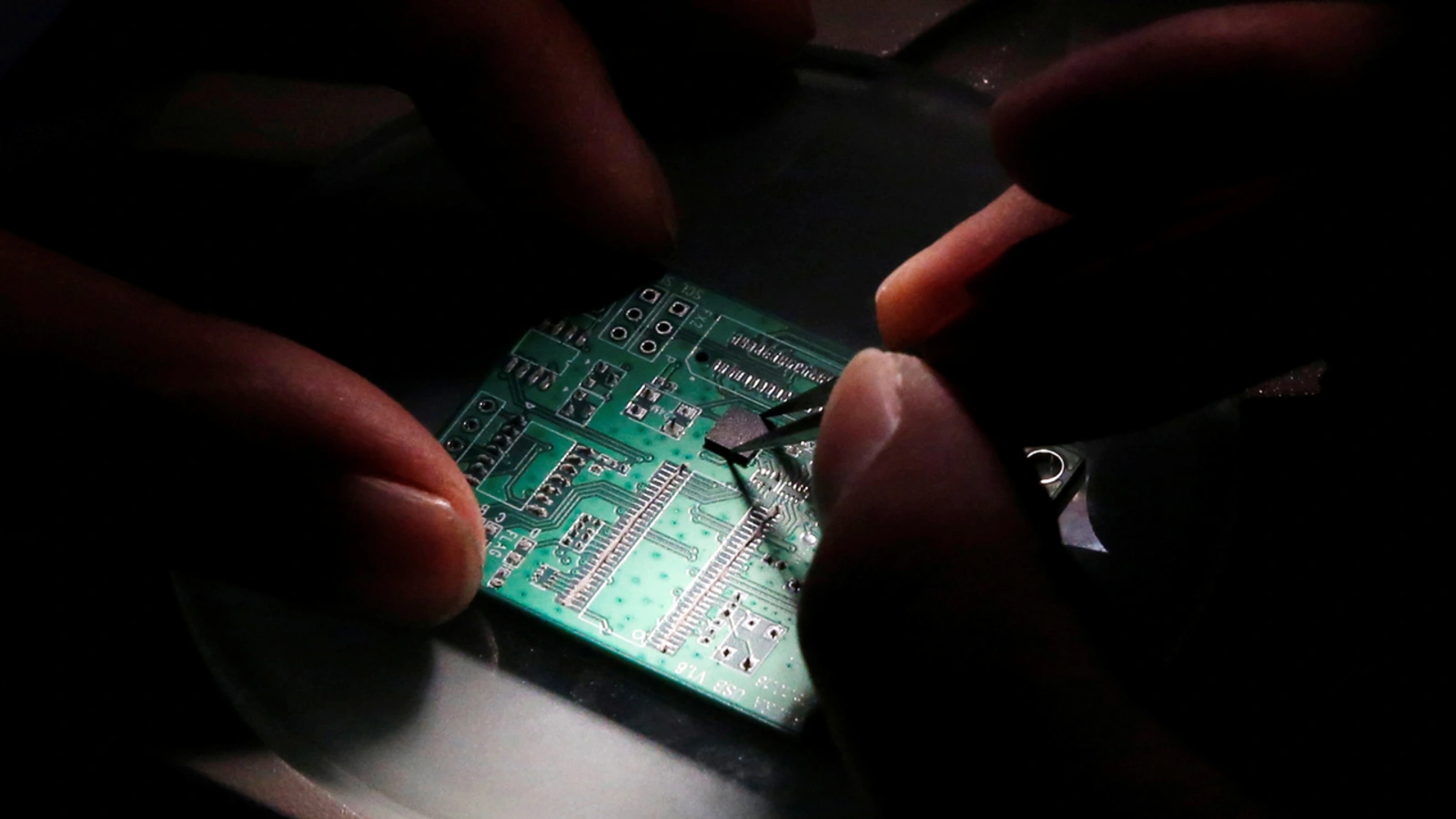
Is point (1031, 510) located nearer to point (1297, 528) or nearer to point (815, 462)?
point (815, 462)

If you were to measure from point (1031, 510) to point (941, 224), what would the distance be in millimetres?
516

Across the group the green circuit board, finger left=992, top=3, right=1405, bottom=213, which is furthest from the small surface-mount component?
finger left=992, top=3, right=1405, bottom=213

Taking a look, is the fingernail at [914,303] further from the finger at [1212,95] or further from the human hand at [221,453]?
the human hand at [221,453]

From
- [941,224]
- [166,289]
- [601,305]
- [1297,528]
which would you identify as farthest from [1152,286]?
[166,289]

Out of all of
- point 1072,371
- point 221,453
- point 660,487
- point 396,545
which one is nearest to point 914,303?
point 1072,371

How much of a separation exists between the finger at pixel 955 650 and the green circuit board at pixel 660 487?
6.3 inches

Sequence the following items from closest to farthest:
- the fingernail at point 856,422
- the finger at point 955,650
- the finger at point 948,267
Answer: the finger at point 955,650
the fingernail at point 856,422
the finger at point 948,267

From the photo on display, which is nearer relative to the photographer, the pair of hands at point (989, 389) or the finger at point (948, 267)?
the pair of hands at point (989, 389)

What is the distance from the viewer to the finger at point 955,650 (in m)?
0.81

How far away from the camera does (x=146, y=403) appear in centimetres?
101

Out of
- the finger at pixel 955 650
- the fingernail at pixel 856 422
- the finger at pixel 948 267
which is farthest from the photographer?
the finger at pixel 948 267

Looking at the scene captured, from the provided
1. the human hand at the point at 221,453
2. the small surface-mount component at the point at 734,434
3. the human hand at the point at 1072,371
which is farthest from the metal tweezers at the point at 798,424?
the human hand at the point at 221,453

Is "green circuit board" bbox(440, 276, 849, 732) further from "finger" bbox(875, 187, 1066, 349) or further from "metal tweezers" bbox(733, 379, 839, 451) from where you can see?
"finger" bbox(875, 187, 1066, 349)

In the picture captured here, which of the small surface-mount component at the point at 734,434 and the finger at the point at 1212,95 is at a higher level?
the finger at the point at 1212,95
